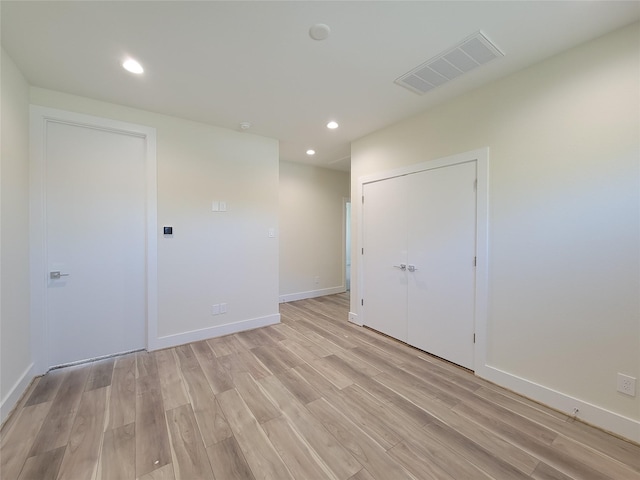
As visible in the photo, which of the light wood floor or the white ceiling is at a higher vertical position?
the white ceiling

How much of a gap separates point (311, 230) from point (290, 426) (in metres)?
3.76

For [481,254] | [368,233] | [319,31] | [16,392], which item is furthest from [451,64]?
[16,392]

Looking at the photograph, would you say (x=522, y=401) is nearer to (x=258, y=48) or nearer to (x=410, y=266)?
(x=410, y=266)

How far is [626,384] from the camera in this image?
164 cm

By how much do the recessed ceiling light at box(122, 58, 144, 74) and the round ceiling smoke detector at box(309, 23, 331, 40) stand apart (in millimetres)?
1418

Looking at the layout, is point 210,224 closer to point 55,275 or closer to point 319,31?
point 55,275

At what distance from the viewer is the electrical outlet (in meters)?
1.61

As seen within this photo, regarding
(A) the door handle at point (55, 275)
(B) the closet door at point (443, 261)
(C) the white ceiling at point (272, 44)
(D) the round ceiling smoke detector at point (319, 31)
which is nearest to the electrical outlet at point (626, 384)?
(B) the closet door at point (443, 261)

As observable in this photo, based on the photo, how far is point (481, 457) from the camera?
4.88 feet

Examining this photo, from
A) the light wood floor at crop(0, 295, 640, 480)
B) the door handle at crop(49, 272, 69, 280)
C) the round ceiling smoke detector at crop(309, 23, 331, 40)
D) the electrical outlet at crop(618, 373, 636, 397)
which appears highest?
the round ceiling smoke detector at crop(309, 23, 331, 40)

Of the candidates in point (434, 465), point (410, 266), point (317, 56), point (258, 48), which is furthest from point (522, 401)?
point (258, 48)

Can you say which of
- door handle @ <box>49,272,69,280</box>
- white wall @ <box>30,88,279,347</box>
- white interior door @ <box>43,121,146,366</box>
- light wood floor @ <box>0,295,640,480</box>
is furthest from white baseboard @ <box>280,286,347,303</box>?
door handle @ <box>49,272,69,280</box>

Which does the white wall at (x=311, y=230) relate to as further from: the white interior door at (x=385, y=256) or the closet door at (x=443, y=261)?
the closet door at (x=443, y=261)

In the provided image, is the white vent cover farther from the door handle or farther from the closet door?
the door handle
